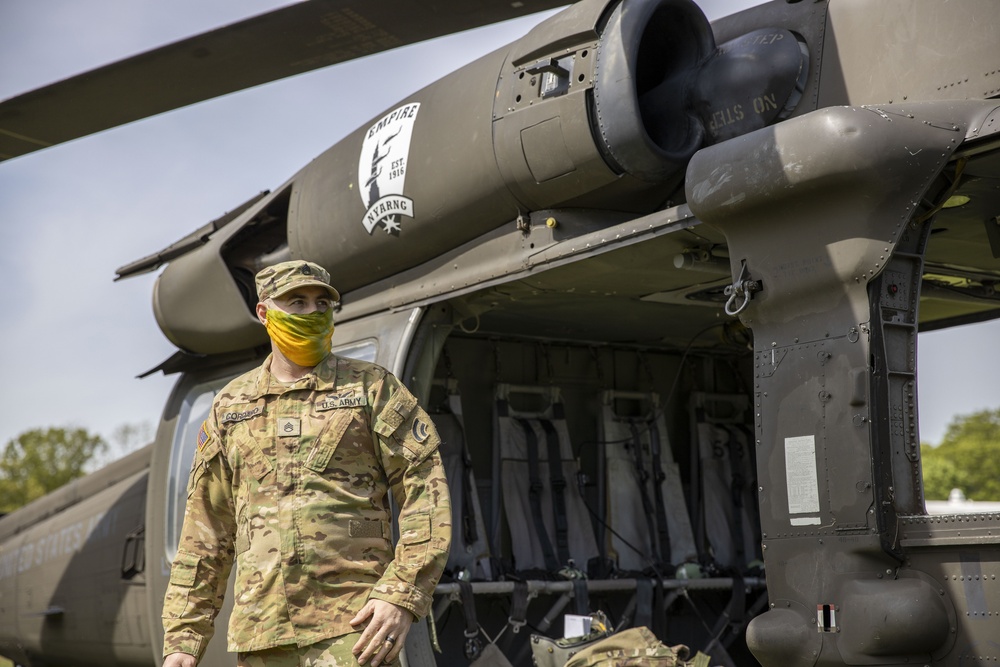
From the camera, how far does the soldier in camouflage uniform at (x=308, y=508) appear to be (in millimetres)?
3043

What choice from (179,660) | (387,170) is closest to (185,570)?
(179,660)

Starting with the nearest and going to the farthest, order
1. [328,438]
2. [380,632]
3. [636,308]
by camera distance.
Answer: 1. [380,632]
2. [328,438]
3. [636,308]

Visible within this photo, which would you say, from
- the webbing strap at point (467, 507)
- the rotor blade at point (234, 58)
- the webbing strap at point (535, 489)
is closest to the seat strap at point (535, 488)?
the webbing strap at point (535, 489)

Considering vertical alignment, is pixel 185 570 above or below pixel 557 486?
below

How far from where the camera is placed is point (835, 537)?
344 cm

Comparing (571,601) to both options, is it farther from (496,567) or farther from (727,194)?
(727,194)

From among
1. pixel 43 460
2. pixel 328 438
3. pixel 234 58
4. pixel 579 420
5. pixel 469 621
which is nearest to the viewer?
pixel 328 438

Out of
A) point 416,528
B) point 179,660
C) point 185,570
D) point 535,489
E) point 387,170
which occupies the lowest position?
point 179,660

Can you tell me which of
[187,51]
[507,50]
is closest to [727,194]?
Answer: [507,50]

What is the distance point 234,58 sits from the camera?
196 inches

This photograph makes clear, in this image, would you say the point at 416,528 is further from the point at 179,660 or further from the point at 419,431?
the point at 179,660

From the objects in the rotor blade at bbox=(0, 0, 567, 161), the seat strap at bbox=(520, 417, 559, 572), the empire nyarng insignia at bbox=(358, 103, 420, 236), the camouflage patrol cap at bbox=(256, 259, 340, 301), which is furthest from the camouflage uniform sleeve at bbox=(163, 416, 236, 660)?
the seat strap at bbox=(520, 417, 559, 572)

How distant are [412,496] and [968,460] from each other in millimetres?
30692

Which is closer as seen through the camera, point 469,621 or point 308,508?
point 308,508
